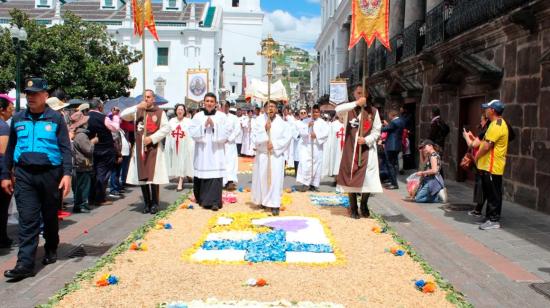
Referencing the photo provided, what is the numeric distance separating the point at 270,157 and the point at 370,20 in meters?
2.76

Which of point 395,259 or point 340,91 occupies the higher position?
point 340,91

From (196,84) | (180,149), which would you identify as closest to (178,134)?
(180,149)

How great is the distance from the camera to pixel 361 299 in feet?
15.1

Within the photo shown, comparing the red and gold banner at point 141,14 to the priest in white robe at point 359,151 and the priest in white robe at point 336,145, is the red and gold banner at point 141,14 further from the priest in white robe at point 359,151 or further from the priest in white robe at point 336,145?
the priest in white robe at point 336,145

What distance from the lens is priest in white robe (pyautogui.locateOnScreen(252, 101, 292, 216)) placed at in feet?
28.1

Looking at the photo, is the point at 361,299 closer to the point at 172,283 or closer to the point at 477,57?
the point at 172,283

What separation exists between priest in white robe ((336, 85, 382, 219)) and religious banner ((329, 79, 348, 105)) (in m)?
16.6

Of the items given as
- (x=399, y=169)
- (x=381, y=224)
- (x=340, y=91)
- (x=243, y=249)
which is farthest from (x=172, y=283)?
(x=340, y=91)

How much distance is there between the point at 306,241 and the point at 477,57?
21.0 feet

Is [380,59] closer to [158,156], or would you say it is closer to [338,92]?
[338,92]

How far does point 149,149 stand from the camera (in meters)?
8.75

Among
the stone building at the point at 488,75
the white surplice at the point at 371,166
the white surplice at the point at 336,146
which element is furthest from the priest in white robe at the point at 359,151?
the white surplice at the point at 336,146

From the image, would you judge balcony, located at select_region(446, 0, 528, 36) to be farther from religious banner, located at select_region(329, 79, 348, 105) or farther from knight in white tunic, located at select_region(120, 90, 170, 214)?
religious banner, located at select_region(329, 79, 348, 105)

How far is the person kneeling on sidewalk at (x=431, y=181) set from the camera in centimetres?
995
